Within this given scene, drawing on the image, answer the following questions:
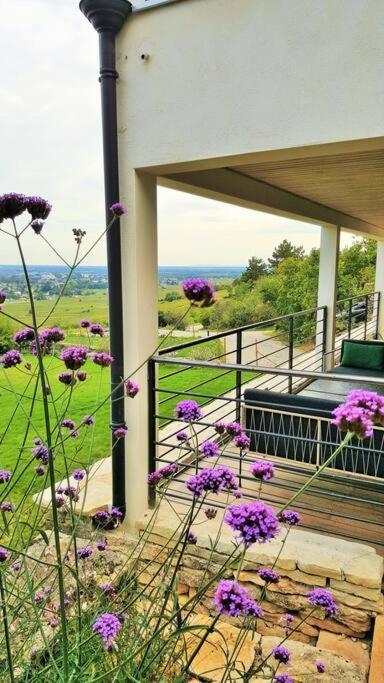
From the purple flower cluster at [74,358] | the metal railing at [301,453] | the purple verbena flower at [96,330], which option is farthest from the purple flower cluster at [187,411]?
the metal railing at [301,453]

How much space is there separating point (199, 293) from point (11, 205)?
50 cm

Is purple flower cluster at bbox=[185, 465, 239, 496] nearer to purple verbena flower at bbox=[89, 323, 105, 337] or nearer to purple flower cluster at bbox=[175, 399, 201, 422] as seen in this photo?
purple flower cluster at bbox=[175, 399, 201, 422]

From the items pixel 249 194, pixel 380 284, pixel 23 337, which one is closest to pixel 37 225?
pixel 23 337

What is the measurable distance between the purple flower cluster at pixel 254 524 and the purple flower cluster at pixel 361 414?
239mm

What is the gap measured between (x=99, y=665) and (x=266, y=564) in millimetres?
1442

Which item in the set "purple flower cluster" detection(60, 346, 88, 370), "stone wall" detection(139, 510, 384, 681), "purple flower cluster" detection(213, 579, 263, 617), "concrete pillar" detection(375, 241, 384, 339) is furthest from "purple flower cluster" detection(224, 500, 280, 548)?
"concrete pillar" detection(375, 241, 384, 339)

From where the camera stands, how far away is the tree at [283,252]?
20.1 metres

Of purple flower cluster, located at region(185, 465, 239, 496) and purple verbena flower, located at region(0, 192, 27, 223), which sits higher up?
purple verbena flower, located at region(0, 192, 27, 223)

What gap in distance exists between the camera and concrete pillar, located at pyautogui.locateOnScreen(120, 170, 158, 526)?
279 cm

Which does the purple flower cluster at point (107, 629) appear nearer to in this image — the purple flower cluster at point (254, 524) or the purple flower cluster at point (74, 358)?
the purple flower cluster at point (254, 524)

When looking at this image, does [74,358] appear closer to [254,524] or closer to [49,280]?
[254,524]

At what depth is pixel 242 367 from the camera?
2719 mm

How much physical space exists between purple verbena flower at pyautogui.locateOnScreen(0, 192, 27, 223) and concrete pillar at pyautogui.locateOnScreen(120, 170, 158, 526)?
1.67m

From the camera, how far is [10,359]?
142 cm
